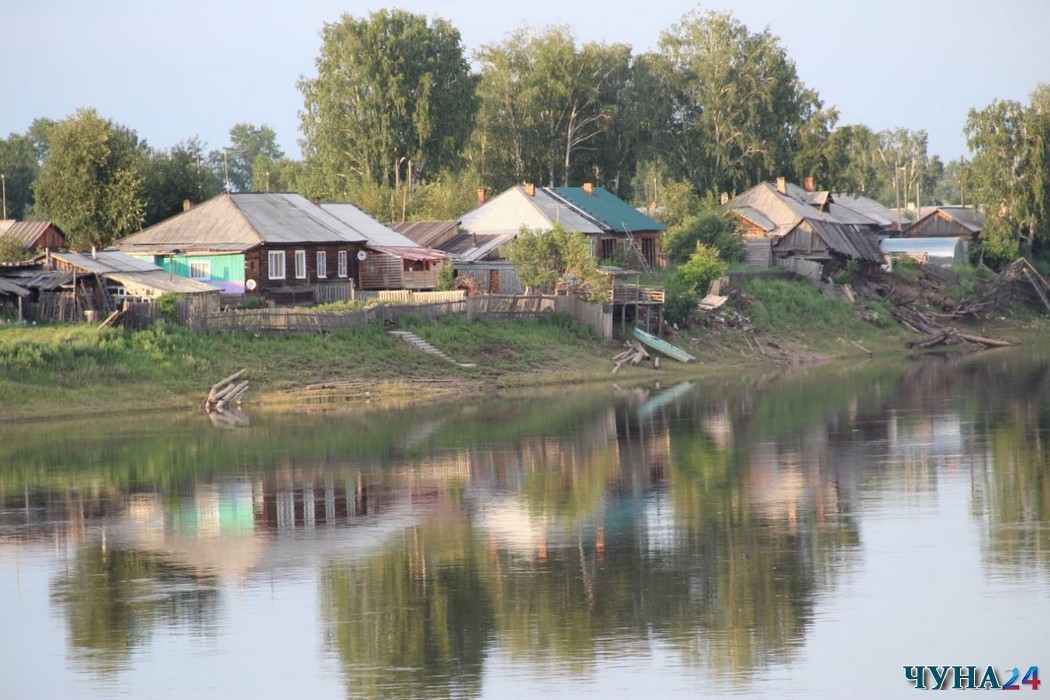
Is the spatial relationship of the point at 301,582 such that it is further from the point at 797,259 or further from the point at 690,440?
the point at 797,259

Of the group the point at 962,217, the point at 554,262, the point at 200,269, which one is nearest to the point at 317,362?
the point at 200,269

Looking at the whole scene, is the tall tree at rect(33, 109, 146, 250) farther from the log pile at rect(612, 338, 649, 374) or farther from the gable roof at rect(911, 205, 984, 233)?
the gable roof at rect(911, 205, 984, 233)

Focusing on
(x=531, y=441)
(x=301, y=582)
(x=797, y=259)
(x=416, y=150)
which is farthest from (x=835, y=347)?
(x=301, y=582)

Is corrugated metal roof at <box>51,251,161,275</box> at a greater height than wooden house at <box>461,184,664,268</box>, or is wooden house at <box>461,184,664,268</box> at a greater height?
wooden house at <box>461,184,664,268</box>

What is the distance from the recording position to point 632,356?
62.7 metres

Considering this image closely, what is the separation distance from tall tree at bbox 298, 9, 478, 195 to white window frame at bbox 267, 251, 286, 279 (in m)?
25.5

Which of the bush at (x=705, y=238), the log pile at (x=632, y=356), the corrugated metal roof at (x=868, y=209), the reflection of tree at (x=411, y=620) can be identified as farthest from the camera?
the corrugated metal roof at (x=868, y=209)

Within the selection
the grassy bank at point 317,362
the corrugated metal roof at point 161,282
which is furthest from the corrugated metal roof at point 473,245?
the corrugated metal roof at point 161,282

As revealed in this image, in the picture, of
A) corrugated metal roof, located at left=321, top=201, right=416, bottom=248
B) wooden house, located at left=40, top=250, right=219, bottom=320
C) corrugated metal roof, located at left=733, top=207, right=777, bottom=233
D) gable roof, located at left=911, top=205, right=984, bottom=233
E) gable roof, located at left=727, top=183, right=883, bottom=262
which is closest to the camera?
wooden house, located at left=40, top=250, right=219, bottom=320

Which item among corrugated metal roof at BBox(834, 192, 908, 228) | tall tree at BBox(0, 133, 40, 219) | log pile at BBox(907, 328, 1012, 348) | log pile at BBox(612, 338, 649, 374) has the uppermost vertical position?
tall tree at BBox(0, 133, 40, 219)

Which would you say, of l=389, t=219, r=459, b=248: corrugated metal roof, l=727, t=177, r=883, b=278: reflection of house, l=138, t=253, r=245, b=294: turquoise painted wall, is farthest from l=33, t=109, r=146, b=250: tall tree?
l=727, t=177, r=883, b=278: reflection of house

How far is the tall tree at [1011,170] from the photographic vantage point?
9225 cm

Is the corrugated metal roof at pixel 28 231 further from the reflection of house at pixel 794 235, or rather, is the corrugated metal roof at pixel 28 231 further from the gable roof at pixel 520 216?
the reflection of house at pixel 794 235

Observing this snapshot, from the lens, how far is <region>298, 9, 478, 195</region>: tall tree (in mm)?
86500
